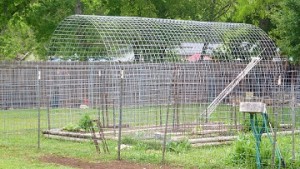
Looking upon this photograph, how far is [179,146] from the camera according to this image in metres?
12.9

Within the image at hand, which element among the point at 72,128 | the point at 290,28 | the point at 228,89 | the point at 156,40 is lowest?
the point at 72,128

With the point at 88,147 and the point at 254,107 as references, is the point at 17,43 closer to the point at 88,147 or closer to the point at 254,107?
the point at 88,147

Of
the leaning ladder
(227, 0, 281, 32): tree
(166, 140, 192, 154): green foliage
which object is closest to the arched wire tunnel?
the leaning ladder

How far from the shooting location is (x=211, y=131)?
602 inches

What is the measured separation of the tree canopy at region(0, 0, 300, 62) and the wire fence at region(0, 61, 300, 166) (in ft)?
17.4

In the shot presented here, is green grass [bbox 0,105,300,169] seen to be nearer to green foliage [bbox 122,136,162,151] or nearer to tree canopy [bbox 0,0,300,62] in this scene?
green foliage [bbox 122,136,162,151]

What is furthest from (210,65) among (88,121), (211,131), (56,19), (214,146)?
(56,19)

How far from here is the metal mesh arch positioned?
1614cm

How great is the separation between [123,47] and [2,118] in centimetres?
433

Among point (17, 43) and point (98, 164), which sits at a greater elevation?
point (17, 43)

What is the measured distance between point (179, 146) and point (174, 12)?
18.7m

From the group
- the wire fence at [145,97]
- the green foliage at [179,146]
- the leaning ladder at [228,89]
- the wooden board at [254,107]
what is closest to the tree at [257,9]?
the wire fence at [145,97]

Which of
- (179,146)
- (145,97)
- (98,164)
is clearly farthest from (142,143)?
(98,164)

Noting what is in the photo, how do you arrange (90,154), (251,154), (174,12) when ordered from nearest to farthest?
(251,154) → (90,154) → (174,12)
